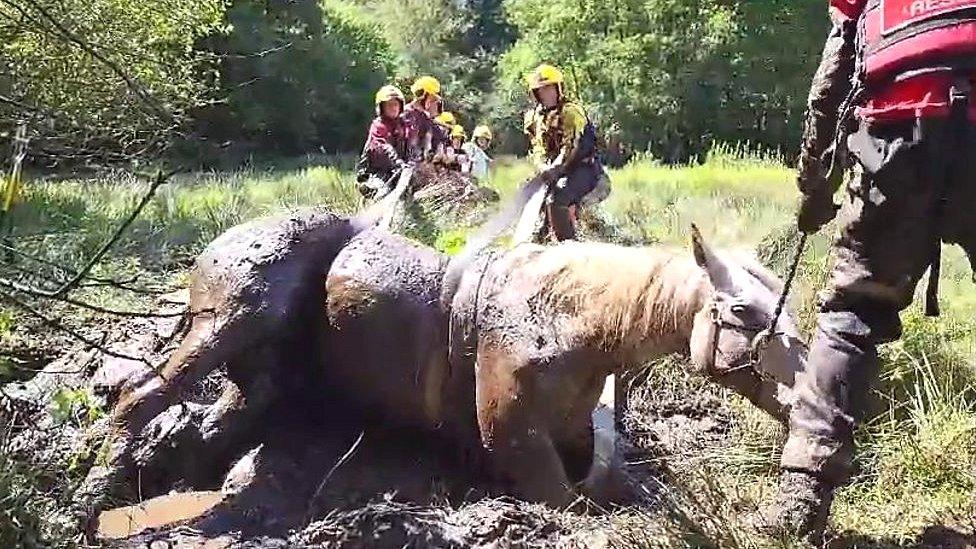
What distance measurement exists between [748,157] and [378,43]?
21.1 m

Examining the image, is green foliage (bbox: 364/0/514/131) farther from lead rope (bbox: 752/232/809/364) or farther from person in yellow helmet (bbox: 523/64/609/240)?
lead rope (bbox: 752/232/809/364)

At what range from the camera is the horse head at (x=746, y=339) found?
379 centimetres

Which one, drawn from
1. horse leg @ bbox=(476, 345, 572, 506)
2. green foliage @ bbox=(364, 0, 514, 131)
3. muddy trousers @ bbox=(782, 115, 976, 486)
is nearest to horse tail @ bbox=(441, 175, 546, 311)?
horse leg @ bbox=(476, 345, 572, 506)

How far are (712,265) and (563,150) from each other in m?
4.94

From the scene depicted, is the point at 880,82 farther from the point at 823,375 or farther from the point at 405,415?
the point at 405,415

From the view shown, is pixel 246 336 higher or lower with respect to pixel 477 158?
higher

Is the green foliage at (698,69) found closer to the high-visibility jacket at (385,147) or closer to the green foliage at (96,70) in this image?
the green foliage at (96,70)

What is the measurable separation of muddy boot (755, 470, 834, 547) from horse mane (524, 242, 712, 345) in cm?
75

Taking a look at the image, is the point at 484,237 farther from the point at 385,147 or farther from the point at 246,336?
the point at 385,147

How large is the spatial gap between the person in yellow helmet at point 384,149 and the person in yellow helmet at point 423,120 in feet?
0.46

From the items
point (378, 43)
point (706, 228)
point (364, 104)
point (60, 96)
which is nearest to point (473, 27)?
point (378, 43)

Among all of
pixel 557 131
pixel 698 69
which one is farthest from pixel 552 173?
pixel 698 69

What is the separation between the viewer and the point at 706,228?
33.3 feet

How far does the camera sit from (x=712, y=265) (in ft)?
12.9
